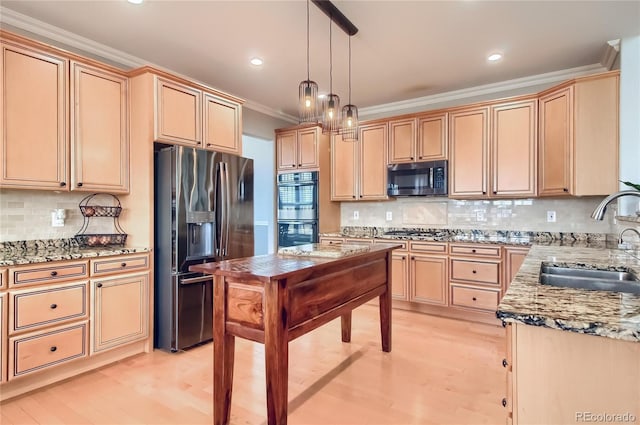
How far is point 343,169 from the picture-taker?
15.8ft

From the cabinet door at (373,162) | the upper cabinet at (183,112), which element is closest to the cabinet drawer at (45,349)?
the upper cabinet at (183,112)

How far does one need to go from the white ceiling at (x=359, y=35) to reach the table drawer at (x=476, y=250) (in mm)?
1880

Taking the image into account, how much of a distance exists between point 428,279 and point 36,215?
3.77 meters

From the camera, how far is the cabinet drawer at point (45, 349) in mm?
2158

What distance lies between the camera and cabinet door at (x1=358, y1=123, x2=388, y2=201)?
14.8 feet

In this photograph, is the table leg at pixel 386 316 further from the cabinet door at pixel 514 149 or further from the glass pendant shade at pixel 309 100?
the cabinet door at pixel 514 149

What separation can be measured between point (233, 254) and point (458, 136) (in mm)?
2866

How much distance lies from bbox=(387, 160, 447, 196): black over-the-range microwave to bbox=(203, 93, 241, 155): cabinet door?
1.96 m

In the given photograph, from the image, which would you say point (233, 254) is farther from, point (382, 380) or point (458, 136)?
point (458, 136)

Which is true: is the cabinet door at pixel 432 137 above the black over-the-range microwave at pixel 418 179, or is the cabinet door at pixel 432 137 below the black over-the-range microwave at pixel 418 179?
above

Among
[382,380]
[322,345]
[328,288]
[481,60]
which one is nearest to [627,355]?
[328,288]

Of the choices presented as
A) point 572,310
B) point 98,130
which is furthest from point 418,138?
point 572,310

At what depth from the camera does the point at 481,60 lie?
3.40 m

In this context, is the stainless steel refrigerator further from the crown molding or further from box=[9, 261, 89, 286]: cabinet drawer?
the crown molding
